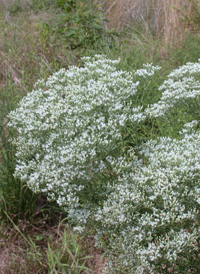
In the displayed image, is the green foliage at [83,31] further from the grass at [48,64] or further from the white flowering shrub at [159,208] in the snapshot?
the white flowering shrub at [159,208]

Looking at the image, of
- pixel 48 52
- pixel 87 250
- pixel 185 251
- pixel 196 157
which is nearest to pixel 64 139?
pixel 196 157

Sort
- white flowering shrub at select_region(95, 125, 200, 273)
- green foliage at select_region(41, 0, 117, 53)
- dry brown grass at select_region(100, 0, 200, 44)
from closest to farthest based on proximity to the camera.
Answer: white flowering shrub at select_region(95, 125, 200, 273)
green foliage at select_region(41, 0, 117, 53)
dry brown grass at select_region(100, 0, 200, 44)

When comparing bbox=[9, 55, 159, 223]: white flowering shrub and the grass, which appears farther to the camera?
the grass

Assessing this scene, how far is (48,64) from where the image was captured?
5359mm

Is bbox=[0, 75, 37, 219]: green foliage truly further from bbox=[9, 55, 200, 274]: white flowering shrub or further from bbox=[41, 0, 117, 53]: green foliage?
bbox=[41, 0, 117, 53]: green foliage

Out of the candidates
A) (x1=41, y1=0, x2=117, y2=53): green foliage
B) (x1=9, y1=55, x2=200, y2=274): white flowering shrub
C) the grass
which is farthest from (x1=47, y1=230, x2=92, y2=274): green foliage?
(x1=41, y1=0, x2=117, y2=53): green foliage

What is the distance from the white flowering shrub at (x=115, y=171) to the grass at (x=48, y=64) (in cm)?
41

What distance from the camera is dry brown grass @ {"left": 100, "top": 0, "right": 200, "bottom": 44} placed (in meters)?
6.38

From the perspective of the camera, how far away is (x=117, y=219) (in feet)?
7.30

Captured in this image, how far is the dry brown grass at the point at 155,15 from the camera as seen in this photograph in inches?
251

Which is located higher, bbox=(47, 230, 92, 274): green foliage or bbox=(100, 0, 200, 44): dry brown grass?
bbox=(100, 0, 200, 44): dry brown grass

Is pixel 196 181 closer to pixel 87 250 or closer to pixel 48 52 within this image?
pixel 87 250

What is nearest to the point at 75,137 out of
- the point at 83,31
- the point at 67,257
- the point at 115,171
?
the point at 115,171

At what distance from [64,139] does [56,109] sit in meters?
0.22
